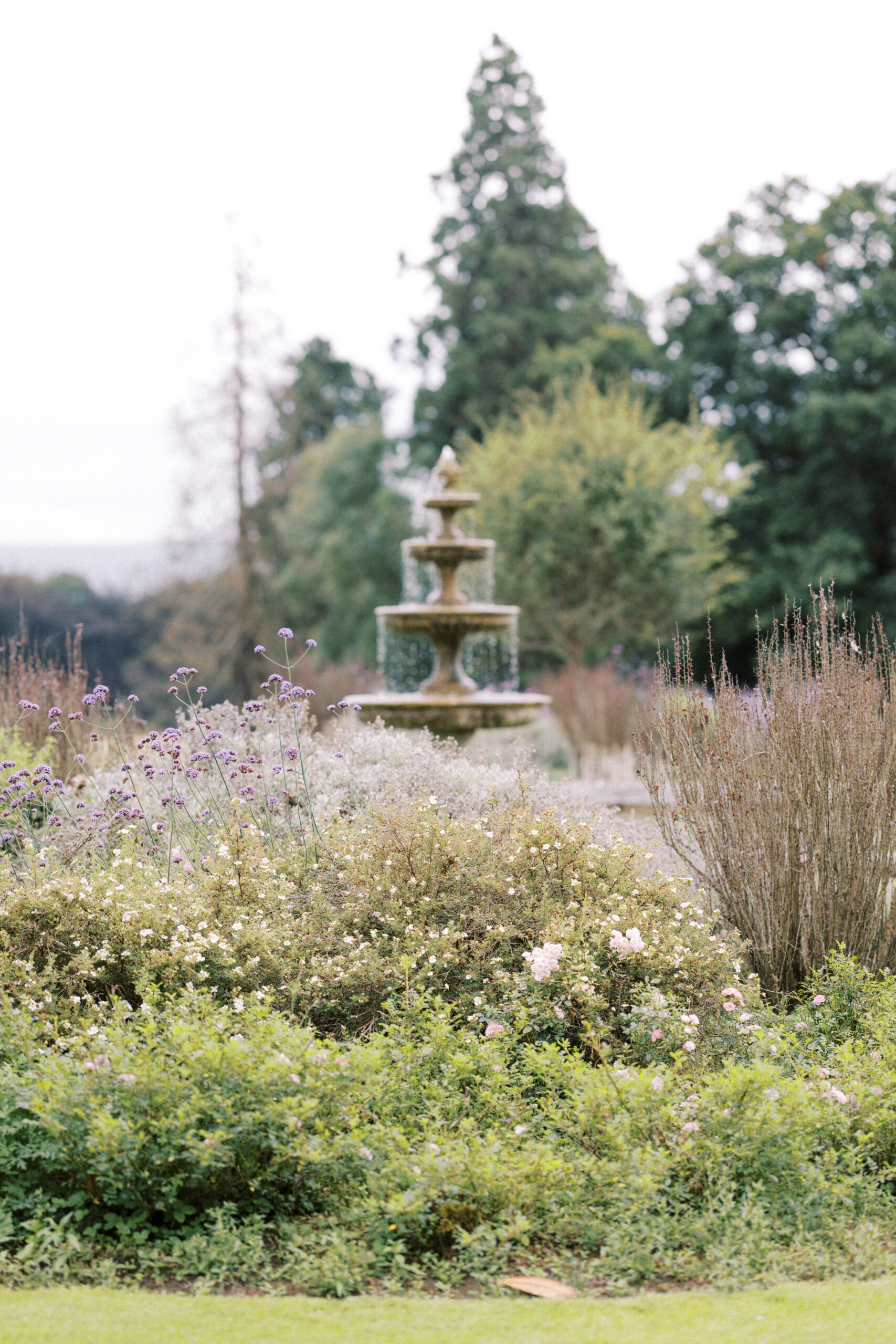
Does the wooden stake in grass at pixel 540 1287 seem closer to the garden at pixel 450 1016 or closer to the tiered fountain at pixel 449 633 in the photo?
the garden at pixel 450 1016

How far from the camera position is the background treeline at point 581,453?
18.1 m

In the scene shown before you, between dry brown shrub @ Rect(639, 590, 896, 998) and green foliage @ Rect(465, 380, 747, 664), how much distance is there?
498 inches

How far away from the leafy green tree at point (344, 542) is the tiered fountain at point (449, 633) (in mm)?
14185

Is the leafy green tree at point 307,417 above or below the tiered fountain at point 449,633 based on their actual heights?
above

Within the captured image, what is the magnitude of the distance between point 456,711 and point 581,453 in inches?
357

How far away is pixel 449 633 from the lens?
10742 millimetres

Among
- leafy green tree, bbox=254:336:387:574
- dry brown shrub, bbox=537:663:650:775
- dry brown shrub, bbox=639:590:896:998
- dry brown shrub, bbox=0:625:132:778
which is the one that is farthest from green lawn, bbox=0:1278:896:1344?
leafy green tree, bbox=254:336:387:574

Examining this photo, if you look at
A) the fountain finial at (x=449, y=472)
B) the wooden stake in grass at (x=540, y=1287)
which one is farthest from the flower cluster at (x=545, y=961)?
the fountain finial at (x=449, y=472)

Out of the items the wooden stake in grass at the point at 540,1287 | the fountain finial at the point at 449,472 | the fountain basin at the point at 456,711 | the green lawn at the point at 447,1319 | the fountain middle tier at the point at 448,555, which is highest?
the fountain finial at the point at 449,472

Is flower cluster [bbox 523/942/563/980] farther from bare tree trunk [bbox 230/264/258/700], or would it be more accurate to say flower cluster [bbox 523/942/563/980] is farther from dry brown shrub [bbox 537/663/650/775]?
bare tree trunk [bbox 230/264/258/700]

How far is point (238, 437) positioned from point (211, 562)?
108 inches

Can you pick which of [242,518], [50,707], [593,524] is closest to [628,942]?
[50,707]

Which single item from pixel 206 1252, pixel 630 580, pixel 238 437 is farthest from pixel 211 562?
pixel 206 1252

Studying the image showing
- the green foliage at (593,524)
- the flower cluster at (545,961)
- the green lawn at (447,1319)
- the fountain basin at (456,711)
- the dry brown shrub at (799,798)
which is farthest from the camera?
the green foliage at (593,524)
